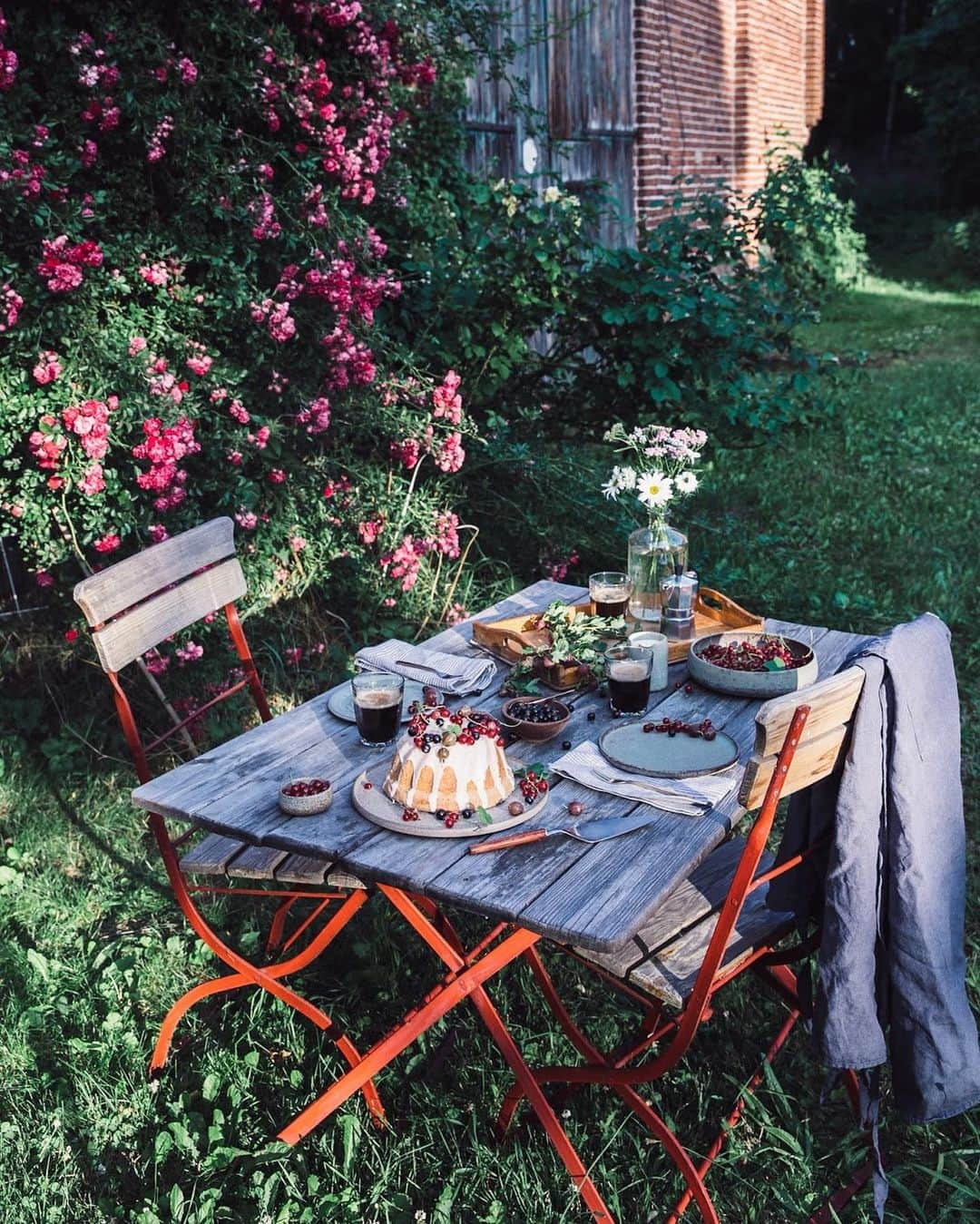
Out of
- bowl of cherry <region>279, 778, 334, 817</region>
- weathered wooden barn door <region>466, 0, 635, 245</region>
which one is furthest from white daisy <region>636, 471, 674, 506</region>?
weathered wooden barn door <region>466, 0, 635, 245</region>

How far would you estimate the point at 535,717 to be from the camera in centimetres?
239

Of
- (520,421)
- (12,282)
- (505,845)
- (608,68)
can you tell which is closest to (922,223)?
(608,68)

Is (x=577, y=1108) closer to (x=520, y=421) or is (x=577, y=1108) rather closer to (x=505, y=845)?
(x=505, y=845)

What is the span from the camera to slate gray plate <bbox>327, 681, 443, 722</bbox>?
2.53 meters

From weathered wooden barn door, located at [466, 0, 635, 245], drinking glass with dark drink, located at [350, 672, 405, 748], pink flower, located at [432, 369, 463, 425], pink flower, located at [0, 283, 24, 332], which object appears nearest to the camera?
drinking glass with dark drink, located at [350, 672, 405, 748]

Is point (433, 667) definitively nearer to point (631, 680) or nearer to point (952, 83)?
point (631, 680)

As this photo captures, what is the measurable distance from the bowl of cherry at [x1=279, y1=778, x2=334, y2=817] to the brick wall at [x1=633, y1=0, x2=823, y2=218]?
307 inches

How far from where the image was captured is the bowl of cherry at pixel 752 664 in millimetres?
2496

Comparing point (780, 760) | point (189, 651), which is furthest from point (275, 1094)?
point (189, 651)

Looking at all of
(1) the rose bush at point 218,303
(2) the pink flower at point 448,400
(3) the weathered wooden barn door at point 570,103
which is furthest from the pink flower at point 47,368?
(3) the weathered wooden barn door at point 570,103

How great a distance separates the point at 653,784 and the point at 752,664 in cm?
53

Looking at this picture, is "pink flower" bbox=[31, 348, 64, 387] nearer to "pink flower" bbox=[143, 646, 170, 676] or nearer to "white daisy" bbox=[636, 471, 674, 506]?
"pink flower" bbox=[143, 646, 170, 676]

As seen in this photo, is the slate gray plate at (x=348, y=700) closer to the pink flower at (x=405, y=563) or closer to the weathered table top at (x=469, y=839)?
the weathered table top at (x=469, y=839)

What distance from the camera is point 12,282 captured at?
375 centimetres
